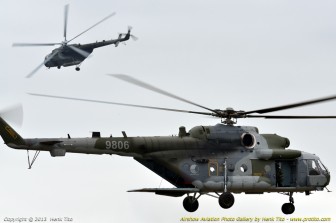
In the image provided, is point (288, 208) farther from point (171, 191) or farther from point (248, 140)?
point (171, 191)

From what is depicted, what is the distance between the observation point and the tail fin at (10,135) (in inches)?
1351

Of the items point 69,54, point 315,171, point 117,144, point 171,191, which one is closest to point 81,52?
point 69,54

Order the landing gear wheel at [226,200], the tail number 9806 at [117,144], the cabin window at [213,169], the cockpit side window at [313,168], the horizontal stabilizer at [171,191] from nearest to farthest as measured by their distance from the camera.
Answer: the horizontal stabilizer at [171,191] → the tail number 9806 at [117,144] → the landing gear wheel at [226,200] → the cabin window at [213,169] → the cockpit side window at [313,168]

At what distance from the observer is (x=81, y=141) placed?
116ft

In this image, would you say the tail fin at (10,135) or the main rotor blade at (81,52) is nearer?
the tail fin at (10,135)

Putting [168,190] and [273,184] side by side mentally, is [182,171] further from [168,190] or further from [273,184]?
[273,184]

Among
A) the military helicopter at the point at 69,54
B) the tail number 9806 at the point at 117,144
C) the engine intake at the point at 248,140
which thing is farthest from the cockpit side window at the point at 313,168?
the military helicopter at the point at 69,54

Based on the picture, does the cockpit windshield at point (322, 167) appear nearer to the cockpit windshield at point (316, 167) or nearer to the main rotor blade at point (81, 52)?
the cockpit windshield at point (316, 167)

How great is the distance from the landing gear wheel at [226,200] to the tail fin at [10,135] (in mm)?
8977

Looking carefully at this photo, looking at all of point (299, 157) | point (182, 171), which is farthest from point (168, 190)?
point (299, 157)

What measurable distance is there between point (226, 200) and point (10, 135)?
9.84 m

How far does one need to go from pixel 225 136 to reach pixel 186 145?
6.44 ft

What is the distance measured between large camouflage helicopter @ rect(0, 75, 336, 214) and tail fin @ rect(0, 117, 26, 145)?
25cm

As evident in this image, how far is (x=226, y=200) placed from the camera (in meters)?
36.2
